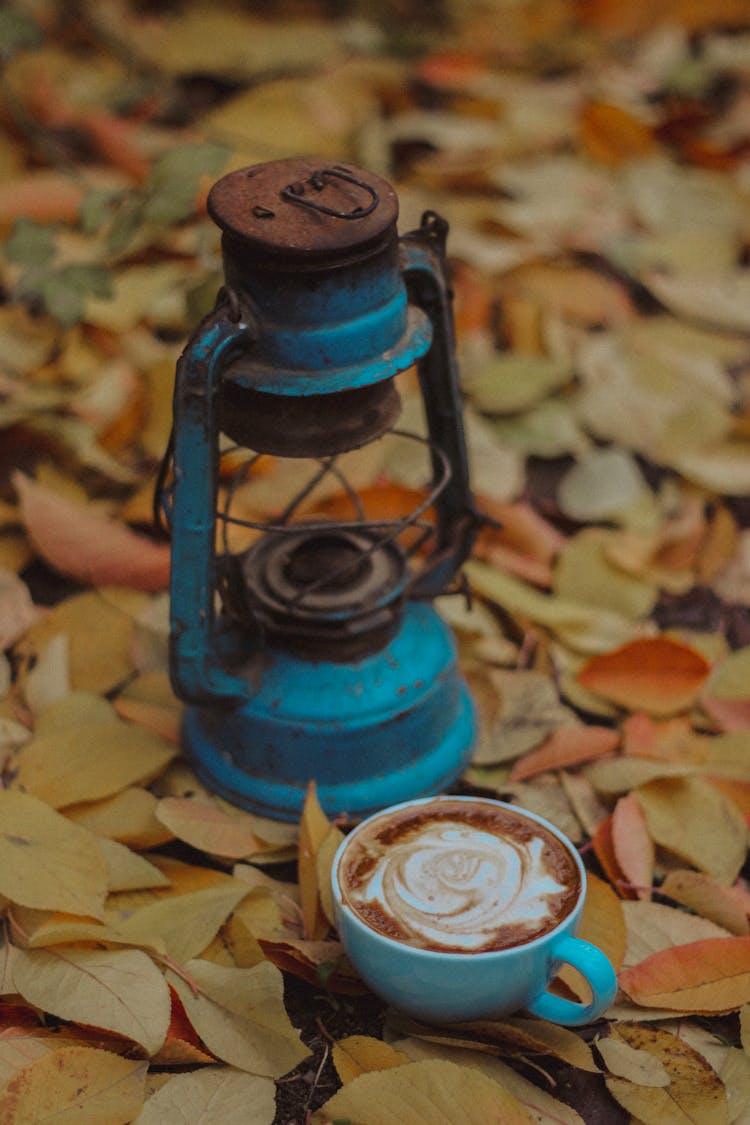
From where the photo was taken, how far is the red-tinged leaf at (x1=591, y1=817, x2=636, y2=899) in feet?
4.18

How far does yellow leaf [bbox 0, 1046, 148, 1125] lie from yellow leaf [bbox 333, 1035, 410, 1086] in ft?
0.54

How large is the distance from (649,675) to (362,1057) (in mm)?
627

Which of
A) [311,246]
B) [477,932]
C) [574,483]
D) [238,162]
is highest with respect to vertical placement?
[311,246]

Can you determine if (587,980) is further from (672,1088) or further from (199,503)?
(199,503)

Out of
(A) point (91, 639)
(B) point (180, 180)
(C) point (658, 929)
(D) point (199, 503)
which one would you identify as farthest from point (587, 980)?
(B) point (180, 180)

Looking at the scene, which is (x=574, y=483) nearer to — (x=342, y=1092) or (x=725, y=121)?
(x=342, y=1092)

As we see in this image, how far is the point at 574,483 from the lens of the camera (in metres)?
1.87

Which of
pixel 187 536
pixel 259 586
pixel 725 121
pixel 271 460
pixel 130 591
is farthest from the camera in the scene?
pixel 725 121

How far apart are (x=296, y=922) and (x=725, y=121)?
2356mm

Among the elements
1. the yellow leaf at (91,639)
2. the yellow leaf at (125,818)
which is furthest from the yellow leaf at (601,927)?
the yellow leaf at (91,639)

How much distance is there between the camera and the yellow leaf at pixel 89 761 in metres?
1.30

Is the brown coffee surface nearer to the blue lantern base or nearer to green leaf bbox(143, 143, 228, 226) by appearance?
the blue lantern base

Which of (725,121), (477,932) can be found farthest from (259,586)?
(725,121)

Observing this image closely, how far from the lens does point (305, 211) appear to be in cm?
111
